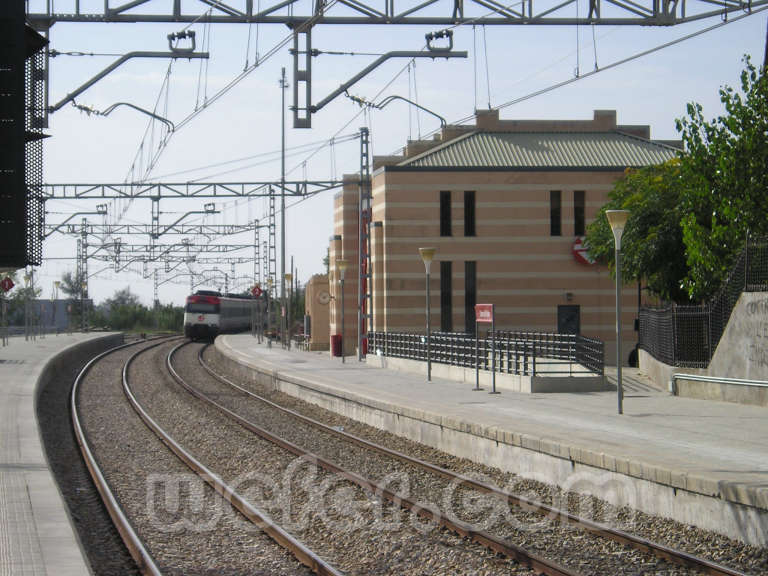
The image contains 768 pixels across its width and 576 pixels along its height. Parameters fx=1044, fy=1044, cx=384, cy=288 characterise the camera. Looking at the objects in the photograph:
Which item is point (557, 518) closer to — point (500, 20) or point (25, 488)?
point (25, 488)

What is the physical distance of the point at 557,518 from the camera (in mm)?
11617

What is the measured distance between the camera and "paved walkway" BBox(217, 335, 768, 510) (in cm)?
1155

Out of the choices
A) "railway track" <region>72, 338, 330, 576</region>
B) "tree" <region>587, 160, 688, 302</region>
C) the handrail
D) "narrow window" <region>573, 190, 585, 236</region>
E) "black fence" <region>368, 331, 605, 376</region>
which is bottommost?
"railway track" <region>72, 338, 330, 576</region>

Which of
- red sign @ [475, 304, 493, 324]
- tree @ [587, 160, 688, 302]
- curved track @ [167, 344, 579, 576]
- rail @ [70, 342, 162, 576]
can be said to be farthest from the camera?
tree @ [587, 160, 688, 302]

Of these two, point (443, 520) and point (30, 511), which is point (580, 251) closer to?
point (443, 520)

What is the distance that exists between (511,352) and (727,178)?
6.50m

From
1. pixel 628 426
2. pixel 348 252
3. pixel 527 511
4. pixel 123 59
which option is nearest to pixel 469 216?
pixel 348 252

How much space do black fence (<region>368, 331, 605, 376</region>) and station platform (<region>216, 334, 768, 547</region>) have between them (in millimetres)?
975

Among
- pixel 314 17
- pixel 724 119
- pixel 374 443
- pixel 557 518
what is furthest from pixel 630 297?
pixel 557 518

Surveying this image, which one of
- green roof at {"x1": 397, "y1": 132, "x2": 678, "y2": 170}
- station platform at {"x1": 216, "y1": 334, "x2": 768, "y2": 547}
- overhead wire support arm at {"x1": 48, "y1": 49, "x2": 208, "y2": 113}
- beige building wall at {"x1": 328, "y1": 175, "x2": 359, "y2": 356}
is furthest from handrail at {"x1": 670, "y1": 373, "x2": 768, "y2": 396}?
beige building wall at {"x1": 328, "y1": 175, "x2": 359, "y2": 356}

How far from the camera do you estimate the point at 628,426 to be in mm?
16469

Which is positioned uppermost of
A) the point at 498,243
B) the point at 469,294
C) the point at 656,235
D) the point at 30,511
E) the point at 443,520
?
the point at 498,243

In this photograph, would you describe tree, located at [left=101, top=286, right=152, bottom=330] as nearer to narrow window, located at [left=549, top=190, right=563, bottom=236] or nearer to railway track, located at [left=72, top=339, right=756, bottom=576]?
narrow window, located at [left=549, top=190, right=563, bottom=236]

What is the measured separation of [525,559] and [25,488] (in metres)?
6.36
